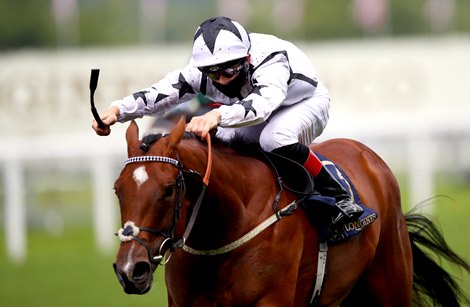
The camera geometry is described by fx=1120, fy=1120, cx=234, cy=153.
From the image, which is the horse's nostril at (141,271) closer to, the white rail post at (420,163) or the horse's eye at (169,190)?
the horse's eye at (169,190)

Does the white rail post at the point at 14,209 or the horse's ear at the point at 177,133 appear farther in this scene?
the white rail post at the point at 14,209

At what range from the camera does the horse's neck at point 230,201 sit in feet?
17.3

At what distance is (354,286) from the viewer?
6.63 meters

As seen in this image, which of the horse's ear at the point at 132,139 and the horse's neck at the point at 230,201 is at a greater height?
the horse's ear at the point at 132,139

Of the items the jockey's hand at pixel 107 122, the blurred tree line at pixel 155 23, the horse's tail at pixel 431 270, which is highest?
the jockey's hand at pixel 107 122

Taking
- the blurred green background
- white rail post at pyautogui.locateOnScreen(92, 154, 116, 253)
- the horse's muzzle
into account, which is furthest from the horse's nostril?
white rail post at pyautogui.locateOnScreen(92, 154, 116, 253)

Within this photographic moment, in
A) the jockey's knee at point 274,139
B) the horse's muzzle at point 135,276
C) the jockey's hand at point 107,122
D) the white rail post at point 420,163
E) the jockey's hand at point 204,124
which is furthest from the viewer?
the white rail post at point 420,163

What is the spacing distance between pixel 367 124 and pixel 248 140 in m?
12.9

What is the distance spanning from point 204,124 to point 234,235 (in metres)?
0.64

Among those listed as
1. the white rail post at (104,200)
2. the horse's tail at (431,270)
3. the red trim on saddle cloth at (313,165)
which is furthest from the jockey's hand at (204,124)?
the white rail post at (104,200)

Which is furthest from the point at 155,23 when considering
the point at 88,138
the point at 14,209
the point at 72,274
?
the point at 72,274

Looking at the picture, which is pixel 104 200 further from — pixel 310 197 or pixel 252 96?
pixel 252 96

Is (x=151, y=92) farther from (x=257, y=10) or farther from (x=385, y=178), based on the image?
(x=257, y=10)

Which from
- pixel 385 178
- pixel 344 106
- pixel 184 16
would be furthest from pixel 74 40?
pixel 385 178
